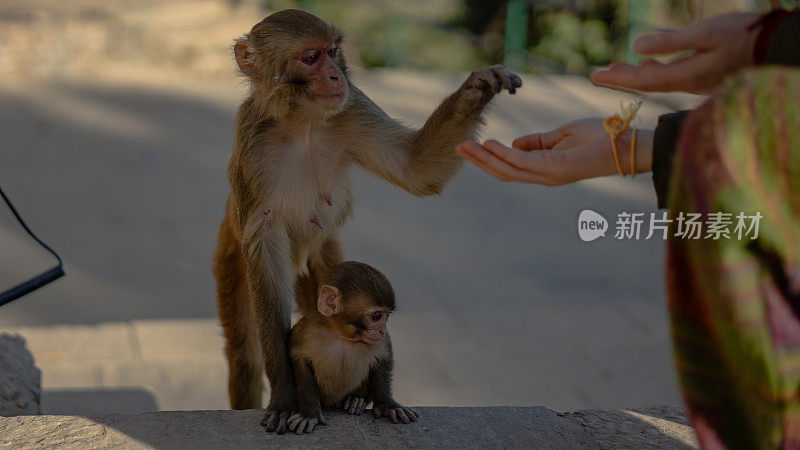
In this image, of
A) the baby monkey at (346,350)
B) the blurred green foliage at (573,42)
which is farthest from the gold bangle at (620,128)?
the blurred green foliage at (573,42)

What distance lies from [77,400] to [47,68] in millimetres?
6825

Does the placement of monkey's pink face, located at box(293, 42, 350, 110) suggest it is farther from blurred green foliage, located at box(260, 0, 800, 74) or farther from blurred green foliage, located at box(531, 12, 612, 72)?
blurred green foliage, located at box(531, 12, 612, 72)

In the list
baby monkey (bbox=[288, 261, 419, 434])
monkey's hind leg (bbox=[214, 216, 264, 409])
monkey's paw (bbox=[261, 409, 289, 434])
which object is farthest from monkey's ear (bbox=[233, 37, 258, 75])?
monkey's paw (bbox=[261, 409, 289, 434])

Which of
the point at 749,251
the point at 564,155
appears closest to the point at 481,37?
the point at 564,155

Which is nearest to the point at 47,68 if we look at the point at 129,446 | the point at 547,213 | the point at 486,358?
the point at 547,213

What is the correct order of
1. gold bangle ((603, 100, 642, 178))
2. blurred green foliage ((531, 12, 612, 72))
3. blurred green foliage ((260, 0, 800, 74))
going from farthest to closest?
blurred green foliage ((531, 12, 612, 72)) < blurred green foliage ((260, 0, 800, 74)) < gold bangle ((603, 100, 642, 178))

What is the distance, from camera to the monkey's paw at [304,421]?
3.18 metres

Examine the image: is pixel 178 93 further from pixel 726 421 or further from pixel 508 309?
pixel 726 421

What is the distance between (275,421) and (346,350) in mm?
362

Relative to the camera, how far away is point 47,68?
10680mm

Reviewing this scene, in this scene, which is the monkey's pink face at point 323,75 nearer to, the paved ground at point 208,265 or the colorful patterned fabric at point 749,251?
the colorful patterned fabric at point 749,251

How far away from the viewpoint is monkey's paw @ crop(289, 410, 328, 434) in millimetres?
3180

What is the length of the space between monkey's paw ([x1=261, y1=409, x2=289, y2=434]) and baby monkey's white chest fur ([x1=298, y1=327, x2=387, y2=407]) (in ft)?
0.61

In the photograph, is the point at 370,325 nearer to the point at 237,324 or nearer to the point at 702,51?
the point at 237,324
